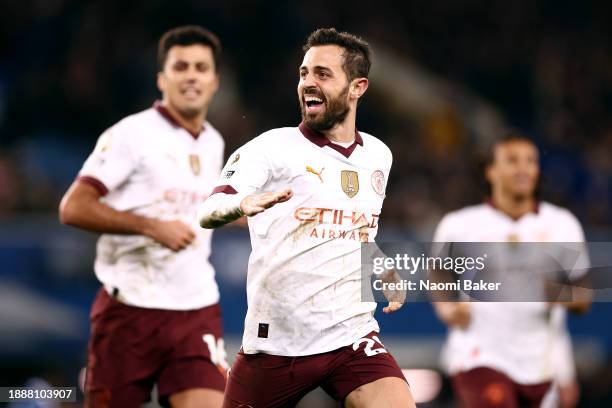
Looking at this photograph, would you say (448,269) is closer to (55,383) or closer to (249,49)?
Answer: (55,383)

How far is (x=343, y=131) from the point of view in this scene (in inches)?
226

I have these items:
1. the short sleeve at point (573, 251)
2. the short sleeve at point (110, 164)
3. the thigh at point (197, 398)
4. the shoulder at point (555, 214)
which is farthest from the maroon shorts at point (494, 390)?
the short sleeve at point (110, 164)

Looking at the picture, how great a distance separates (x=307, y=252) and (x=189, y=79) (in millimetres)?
2150

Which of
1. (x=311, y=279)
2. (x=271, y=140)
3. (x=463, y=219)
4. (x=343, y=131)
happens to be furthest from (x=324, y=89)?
(x=463, y=219)

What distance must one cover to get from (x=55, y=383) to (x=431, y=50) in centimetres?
846

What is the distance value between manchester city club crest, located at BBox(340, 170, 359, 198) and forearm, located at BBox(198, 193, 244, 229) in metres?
0.67


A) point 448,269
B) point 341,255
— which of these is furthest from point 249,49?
point 341,255

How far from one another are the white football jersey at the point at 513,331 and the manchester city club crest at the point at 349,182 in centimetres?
280

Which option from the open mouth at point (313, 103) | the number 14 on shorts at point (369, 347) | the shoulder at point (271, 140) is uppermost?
the open mouth at point (313, 103)

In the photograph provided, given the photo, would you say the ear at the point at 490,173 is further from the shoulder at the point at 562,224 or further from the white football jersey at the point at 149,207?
the white football jersey at the point at 149,207

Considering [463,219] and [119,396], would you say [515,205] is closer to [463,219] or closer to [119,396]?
[463,219]

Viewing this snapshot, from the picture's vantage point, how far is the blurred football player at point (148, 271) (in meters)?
6.71

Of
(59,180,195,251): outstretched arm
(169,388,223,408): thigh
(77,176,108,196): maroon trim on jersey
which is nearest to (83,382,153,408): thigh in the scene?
(169,388,223,408): thigh

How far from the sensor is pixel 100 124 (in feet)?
43.8
